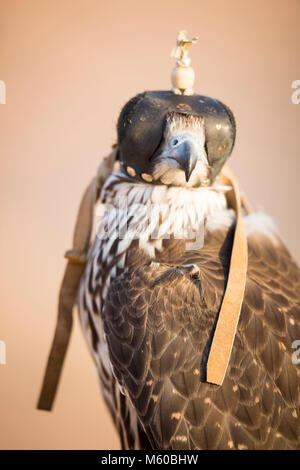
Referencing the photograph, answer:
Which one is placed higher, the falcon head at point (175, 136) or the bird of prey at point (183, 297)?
the falcon head at point (175, 136)

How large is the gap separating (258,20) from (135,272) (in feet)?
4.56

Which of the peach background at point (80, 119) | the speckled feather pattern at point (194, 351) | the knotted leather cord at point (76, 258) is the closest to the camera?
the speckled feather pattern at point (194, 351)

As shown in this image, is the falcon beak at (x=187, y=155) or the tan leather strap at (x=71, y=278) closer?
the falcon beak at (x=187, y=155)

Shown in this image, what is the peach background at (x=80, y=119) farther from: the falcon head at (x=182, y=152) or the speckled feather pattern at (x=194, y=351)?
the falcon head at (x=182, y=152)

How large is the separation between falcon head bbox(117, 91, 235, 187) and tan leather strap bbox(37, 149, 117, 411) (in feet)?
0.70

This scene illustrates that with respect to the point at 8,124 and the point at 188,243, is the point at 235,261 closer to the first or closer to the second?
the point at 188,243

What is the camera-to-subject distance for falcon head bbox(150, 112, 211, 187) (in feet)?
3.67

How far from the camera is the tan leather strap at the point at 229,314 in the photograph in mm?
1082

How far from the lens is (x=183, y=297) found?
1145 mm

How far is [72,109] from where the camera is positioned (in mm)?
2451

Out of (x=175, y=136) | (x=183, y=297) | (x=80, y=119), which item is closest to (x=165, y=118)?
(x=175, y=136)

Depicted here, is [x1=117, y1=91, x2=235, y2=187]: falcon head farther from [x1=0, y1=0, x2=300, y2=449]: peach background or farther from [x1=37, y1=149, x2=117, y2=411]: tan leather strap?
[x1=0, y1=0, x2=300, y2=449]: peach background

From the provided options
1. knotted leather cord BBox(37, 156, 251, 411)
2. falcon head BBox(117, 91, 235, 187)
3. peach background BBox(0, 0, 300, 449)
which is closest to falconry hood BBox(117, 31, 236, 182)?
falcon head BBox(117, 91, 235, 187)

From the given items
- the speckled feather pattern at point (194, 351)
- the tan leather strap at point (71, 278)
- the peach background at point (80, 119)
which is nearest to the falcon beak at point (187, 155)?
the speckled feather pattern at point (194, 351)
